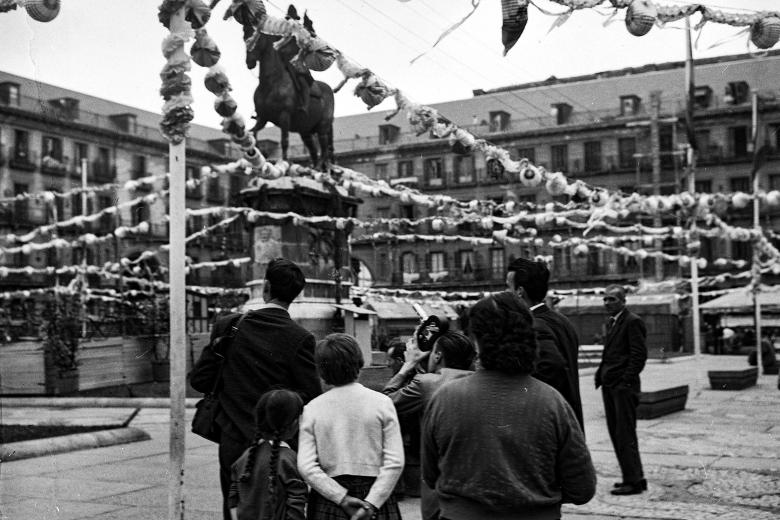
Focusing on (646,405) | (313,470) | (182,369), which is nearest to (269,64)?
(646,405)

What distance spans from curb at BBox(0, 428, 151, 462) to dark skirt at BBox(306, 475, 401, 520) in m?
5.83

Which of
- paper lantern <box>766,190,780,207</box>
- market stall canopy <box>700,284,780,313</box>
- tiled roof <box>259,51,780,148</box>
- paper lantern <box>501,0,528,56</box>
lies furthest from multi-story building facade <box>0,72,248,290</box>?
paper lantern <box>501,0,528,56</box>

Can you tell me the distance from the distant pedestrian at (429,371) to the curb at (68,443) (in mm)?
5576

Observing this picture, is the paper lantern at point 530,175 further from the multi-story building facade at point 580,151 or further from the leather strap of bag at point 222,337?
the multi-story building facade at point 580,151

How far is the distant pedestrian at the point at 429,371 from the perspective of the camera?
177 inches

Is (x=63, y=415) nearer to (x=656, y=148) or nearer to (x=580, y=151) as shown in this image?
(x=656, y=148)

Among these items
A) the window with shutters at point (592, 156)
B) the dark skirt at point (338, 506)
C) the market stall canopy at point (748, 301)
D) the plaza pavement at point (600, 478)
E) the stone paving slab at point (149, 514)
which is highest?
the window with shutters at point (592, 156)

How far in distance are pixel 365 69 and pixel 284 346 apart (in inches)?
160

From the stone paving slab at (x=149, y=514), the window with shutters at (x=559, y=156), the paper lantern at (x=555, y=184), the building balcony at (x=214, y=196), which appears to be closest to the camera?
the stone paving slab at (x=149, y=514)

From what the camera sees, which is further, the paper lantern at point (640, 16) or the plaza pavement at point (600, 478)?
the plaza pavement at point (600, 478)

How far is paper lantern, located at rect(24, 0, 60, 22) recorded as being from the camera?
6168 mm

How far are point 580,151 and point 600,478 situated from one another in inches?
2062

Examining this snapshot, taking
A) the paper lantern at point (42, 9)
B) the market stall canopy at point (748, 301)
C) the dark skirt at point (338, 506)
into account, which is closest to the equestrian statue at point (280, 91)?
the paper lantern at point (42, 9)

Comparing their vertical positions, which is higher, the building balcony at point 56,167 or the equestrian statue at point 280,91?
the building balcony at point 56,167
